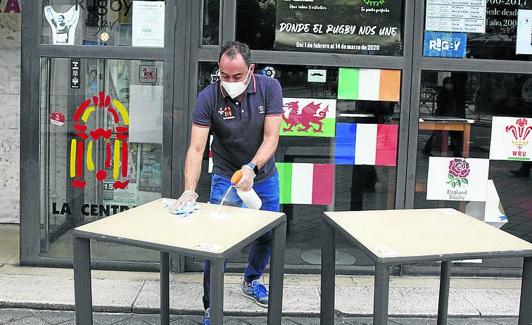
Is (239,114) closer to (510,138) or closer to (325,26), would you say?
(325,26)

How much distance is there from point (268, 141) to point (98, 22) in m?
1.94

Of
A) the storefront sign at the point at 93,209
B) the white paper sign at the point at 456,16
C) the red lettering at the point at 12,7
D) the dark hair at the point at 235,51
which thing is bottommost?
the storefront sign at the point at 93,209

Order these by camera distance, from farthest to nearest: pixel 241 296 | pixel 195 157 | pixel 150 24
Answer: pixel 150 24 → pixel 241 296 → pixel 195 157

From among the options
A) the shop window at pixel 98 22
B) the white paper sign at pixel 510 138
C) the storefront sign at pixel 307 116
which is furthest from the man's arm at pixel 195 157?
the white paper sign at pixel 510 138

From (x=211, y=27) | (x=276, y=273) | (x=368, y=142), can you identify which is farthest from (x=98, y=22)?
(x=276, y=273)

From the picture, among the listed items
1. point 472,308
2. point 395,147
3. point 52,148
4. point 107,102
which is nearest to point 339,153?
point 395,147

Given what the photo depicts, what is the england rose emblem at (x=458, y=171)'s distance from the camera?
494cm

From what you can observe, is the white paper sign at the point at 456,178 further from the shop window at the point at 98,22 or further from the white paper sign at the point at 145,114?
the shop window at the point at 98,22

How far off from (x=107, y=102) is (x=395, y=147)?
2.30 m

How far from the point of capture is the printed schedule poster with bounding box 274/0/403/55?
188 inches

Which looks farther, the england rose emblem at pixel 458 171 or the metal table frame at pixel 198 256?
the england rose emblem at pixel 458 171

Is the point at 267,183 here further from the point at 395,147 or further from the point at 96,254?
the point at 96,254

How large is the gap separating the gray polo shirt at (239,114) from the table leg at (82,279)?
109 centimetres

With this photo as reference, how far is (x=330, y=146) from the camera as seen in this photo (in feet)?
16.1
